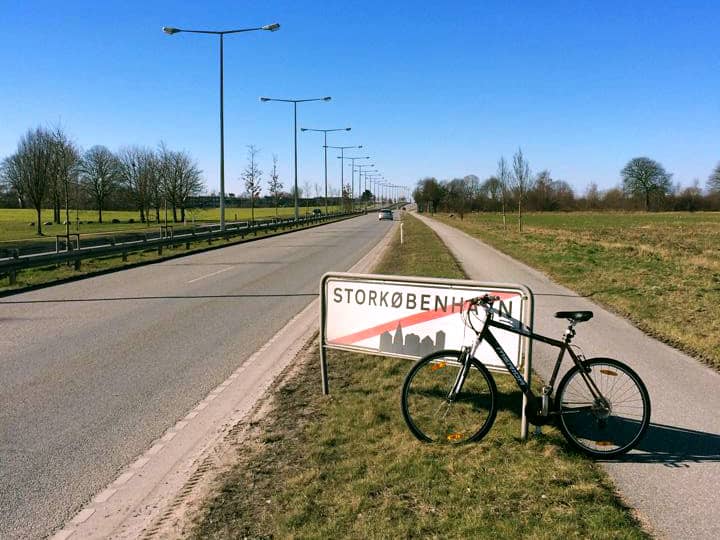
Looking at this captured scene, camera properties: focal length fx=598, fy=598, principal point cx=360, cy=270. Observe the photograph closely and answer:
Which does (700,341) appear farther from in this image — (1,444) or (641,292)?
(1,444)

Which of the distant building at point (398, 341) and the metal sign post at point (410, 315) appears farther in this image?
the distant building at point (398, 341)

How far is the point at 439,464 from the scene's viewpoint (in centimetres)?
404

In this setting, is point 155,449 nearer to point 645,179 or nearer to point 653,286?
point 653,286

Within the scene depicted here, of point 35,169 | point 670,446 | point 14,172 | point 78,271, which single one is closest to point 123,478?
point 670,446

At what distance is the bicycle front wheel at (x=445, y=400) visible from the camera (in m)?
4.48

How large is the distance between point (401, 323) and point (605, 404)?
1.74 meters

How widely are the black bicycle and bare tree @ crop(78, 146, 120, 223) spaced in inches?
2669

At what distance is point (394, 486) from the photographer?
3.70 meters

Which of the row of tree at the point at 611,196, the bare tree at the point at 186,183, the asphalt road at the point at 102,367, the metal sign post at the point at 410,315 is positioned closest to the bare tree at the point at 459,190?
the row of tree at the point at 611,196

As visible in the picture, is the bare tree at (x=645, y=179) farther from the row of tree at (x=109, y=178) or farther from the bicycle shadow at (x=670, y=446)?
the bicycle shadow at (x=670, y=446)

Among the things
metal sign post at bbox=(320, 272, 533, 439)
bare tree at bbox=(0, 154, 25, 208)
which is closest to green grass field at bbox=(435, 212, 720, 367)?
metal sign post at bbox=(320, 272, 533, 439)

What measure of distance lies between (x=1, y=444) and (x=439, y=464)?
10.9 feet

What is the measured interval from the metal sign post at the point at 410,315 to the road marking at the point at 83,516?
2.56 m

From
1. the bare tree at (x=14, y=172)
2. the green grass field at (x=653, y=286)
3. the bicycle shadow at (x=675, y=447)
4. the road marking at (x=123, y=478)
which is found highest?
the bare tree at (x=14, y=172)
